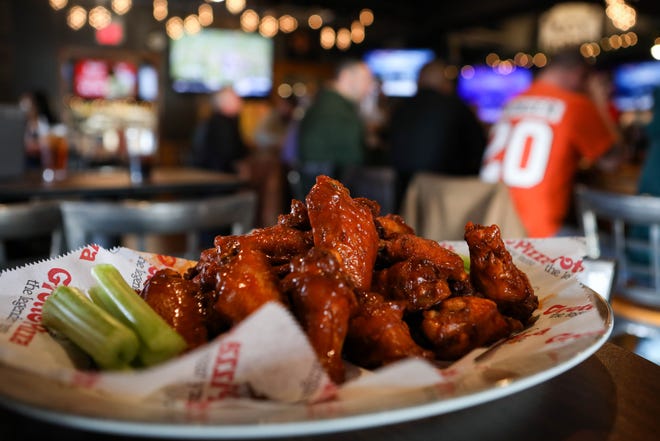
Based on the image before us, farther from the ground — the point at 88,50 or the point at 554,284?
the point at 88,50

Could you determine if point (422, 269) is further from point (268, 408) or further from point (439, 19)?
point (439, 19)

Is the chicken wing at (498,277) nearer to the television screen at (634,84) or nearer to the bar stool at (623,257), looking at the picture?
the bar stool at (623,257)

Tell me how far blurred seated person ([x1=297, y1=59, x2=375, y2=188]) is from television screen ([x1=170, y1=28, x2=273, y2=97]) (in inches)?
248

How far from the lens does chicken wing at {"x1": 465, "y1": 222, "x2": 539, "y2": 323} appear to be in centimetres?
97

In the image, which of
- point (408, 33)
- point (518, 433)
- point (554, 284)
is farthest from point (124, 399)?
point (408, 33)

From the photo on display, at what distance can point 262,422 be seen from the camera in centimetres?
57

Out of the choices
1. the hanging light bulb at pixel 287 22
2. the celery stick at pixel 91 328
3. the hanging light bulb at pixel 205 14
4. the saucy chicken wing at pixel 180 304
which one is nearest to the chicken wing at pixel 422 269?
the saucy chicken wing at pixel 180 304

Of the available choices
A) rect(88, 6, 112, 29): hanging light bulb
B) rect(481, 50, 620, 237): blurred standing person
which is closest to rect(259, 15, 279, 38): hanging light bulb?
rect(88, 6, 112, 29): hanging light bulb

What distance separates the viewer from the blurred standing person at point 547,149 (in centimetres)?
341

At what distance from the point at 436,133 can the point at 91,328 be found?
4072mm

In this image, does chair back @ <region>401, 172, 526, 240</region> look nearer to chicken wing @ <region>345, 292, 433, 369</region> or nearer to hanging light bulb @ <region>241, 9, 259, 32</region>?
chicken wing @ <region>345, 292, 433, 369</region>

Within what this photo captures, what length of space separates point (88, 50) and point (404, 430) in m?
11.4

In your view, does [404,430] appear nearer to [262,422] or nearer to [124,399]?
[262,422]

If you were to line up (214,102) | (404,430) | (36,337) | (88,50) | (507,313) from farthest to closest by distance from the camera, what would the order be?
(88,50), (214,102), (507,313), (36,337), (404,430)
